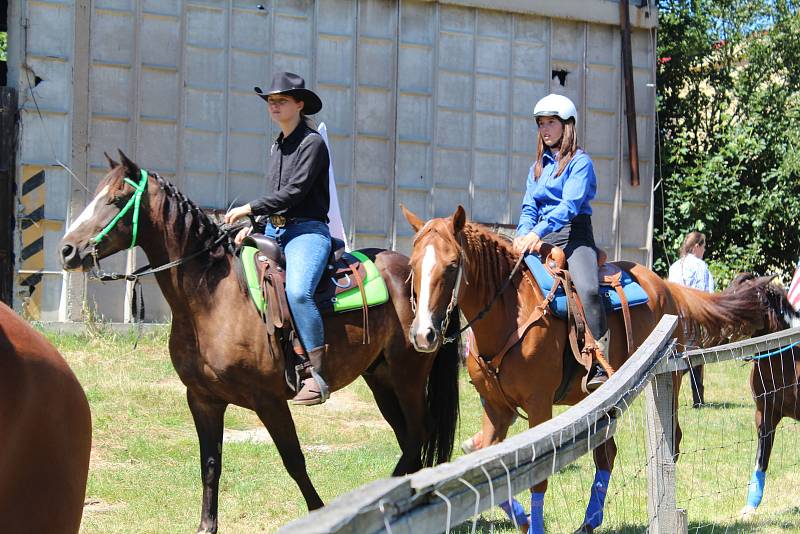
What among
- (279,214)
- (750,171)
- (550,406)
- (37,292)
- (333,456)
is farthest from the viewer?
(750,171)

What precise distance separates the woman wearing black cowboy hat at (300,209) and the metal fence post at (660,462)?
2394 mm

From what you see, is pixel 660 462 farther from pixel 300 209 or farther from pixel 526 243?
pixel 300 209

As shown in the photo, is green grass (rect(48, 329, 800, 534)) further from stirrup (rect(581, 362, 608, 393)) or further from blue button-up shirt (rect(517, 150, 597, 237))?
blue button-up shirt (rect(517, 150, 597, 237))

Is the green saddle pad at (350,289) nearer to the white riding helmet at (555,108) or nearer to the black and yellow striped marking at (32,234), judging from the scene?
the white riding helmet at (555,108)

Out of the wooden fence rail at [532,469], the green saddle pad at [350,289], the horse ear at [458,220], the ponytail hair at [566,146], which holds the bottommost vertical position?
the wooden fence rail at [532,469]

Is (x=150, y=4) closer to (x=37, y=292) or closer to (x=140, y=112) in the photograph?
(x=140, y=112)

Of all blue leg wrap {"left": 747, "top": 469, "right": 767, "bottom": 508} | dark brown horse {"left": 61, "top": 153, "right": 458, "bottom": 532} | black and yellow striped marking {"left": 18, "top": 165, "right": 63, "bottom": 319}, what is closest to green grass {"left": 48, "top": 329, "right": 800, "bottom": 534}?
blue leg wrap {"left": 747, "top": 469, "right": 767, "bottom": 508}

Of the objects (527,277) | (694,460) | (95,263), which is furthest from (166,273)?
(694,460)

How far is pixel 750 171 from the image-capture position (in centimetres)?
1642

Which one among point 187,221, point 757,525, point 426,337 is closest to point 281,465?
point 187,221

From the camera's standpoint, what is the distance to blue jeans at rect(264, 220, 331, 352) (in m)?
6.20

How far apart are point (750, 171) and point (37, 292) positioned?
11336mm

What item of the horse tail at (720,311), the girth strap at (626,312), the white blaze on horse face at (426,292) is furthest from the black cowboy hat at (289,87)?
the horse tail at (720,311)

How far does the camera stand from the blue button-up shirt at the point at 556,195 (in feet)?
20.7
